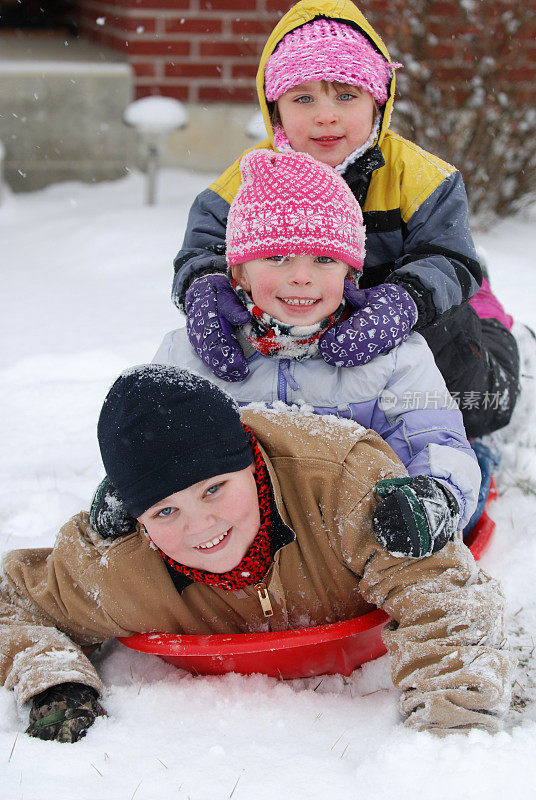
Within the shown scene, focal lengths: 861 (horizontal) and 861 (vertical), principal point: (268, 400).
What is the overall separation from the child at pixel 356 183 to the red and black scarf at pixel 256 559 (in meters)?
0.42

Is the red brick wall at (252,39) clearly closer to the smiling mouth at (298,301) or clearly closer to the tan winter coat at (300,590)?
the smiling mouth at (298,301)

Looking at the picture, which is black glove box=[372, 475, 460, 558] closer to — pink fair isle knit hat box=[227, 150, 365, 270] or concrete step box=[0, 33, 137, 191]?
pink fair isle knit hat box=[227, 150, 365, 270]

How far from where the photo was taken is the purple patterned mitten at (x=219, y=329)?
2182 mm

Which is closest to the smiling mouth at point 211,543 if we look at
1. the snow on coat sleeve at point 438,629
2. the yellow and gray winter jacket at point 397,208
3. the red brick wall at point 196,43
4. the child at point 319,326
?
the snow on coat sleeve at point 438,629

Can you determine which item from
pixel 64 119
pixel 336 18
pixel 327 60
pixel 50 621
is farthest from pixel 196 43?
pixel 50 621

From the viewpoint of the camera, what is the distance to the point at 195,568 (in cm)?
181

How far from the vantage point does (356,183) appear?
2.50 meters

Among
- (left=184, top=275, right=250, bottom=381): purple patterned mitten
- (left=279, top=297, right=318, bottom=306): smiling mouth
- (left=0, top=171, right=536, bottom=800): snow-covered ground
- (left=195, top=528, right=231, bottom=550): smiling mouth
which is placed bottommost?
(left=0, top=171, right=536, bottom=800): snow-covered ground

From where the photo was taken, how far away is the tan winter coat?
169 cm

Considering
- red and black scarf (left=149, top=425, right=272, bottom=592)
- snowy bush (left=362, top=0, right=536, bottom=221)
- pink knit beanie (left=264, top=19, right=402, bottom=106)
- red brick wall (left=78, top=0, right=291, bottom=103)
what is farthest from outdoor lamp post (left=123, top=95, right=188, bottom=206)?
red and black scarf (left=149, top=425, right=272, bottom=592)

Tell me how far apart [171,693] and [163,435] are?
1.98 ft

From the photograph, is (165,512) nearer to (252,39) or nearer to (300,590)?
(300,590)

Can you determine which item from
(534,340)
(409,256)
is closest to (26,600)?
(409,256)

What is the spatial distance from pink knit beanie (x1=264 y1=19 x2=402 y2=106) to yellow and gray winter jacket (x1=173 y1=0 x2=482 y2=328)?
0.04 metres
